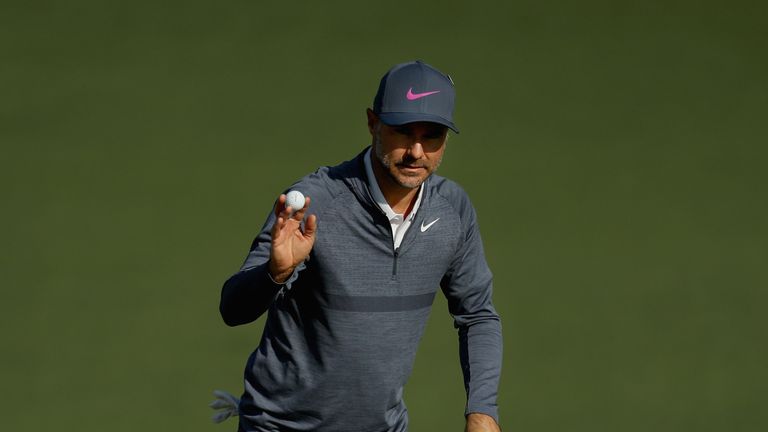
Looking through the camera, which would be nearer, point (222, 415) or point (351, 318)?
point (351, 318)

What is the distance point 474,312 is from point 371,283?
0.32 m

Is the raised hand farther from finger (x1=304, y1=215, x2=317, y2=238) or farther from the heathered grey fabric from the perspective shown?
the heathered grey fabric

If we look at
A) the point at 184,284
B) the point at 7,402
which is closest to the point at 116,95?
the point at 184,284

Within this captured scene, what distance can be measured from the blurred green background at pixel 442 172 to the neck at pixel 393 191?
1841mm

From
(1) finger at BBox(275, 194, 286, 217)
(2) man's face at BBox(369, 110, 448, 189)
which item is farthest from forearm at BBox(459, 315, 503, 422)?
(1) finger at BBox(275, 194, 286, 217)

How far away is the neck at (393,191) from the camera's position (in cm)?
302

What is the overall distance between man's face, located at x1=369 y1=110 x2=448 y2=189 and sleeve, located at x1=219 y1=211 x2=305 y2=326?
0.89 feet

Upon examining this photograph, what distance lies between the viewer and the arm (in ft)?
8.79

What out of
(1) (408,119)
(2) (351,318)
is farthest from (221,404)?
(1) (408,119)

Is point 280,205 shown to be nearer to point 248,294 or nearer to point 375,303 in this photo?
point 248,294

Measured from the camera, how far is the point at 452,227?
10.3 feet

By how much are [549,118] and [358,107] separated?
67cm

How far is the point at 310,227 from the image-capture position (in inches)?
108

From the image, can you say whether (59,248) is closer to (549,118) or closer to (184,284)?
(184,284)
